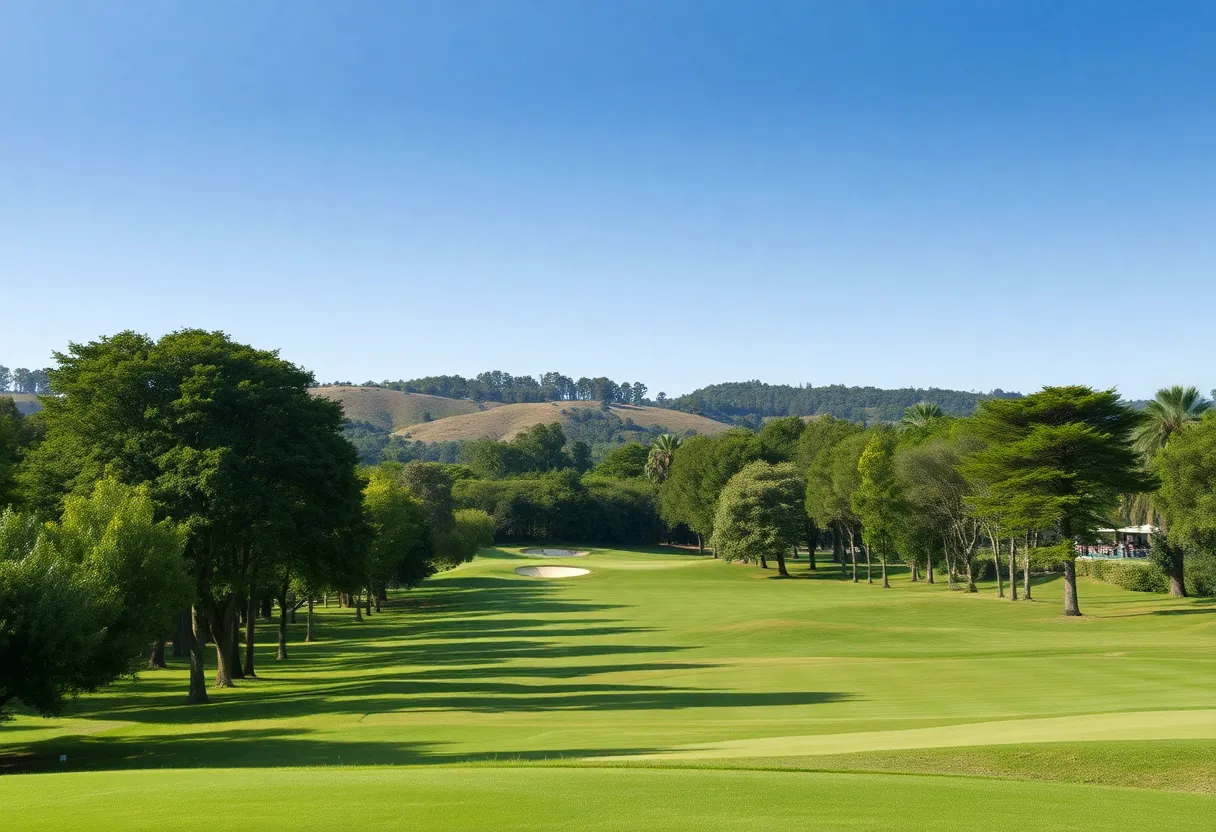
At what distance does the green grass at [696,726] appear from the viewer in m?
13.4

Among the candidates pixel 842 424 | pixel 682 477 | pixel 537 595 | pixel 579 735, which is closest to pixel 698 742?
pixel 579 735

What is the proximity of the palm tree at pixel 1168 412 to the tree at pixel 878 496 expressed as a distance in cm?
1739

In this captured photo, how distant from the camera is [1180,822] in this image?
1281 centimetres

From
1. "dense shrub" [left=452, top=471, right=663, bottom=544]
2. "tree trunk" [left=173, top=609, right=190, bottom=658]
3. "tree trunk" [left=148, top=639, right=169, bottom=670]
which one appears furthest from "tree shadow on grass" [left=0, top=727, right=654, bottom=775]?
"dense shrub" [left=452, top=471, right=663, bottom=544]

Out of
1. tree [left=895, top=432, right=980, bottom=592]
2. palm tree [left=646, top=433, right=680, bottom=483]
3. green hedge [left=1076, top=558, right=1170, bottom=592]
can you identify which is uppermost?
palm tree [left=646, top=433, right=680, bottom=483]

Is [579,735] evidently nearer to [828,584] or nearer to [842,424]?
[828,584]

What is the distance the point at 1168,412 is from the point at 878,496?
2081 cm

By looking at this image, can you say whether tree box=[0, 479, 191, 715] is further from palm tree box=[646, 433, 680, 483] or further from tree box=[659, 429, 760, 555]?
palm tree box=[646, 433, 680, 483]

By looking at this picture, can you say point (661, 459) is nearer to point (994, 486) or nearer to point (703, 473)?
point (703, 473)

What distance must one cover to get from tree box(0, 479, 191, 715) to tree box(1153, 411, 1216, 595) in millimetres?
51584

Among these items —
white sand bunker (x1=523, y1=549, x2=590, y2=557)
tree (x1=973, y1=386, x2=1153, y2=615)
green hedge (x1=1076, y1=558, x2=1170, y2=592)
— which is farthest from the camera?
white sand bunker (x1=523, y1=549, x2=590, y2=557)

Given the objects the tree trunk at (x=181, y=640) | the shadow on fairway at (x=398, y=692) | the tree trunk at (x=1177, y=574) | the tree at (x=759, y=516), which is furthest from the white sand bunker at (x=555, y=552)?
the tree trunk at (x=1177, y=574)

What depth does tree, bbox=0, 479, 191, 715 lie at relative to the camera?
26562mm

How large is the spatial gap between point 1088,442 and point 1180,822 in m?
49.6
